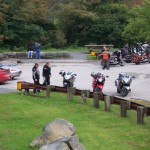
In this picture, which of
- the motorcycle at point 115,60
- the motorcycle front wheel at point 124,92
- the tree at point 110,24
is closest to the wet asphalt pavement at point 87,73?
the motorcycle front wheel at point 124,92

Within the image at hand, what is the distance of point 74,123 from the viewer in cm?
1573

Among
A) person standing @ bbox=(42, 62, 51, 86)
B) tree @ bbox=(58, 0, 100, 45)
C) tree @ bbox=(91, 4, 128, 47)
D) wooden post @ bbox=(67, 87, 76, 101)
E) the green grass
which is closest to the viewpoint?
the green grass

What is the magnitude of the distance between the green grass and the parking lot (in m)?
3.88

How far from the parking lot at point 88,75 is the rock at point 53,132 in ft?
34.6

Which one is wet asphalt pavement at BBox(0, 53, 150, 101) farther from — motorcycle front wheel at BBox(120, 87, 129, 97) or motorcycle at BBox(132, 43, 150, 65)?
motorcycle at BBox(132, 43, 150, 65)

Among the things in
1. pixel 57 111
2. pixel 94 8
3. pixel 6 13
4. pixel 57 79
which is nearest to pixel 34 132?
pixel 57 111

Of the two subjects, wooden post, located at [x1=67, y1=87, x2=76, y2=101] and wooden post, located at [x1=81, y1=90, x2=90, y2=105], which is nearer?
wooden post, located at [x1=81, y1=90, x2=90, y2=105]

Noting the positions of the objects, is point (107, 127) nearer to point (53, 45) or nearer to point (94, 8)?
point (53, 45)

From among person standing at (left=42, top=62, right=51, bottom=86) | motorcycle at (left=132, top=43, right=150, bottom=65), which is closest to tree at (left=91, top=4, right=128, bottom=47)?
motorcycle at (left=132, top=43, right=150, bottom=65)

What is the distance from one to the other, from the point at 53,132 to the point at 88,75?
18887 millimetres

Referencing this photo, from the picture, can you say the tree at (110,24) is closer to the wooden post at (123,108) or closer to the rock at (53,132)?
the wooden post at (123,108)

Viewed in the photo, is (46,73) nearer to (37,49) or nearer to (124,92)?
(124,92)

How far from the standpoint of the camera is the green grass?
13117 mm

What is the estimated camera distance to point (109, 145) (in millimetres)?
12898
